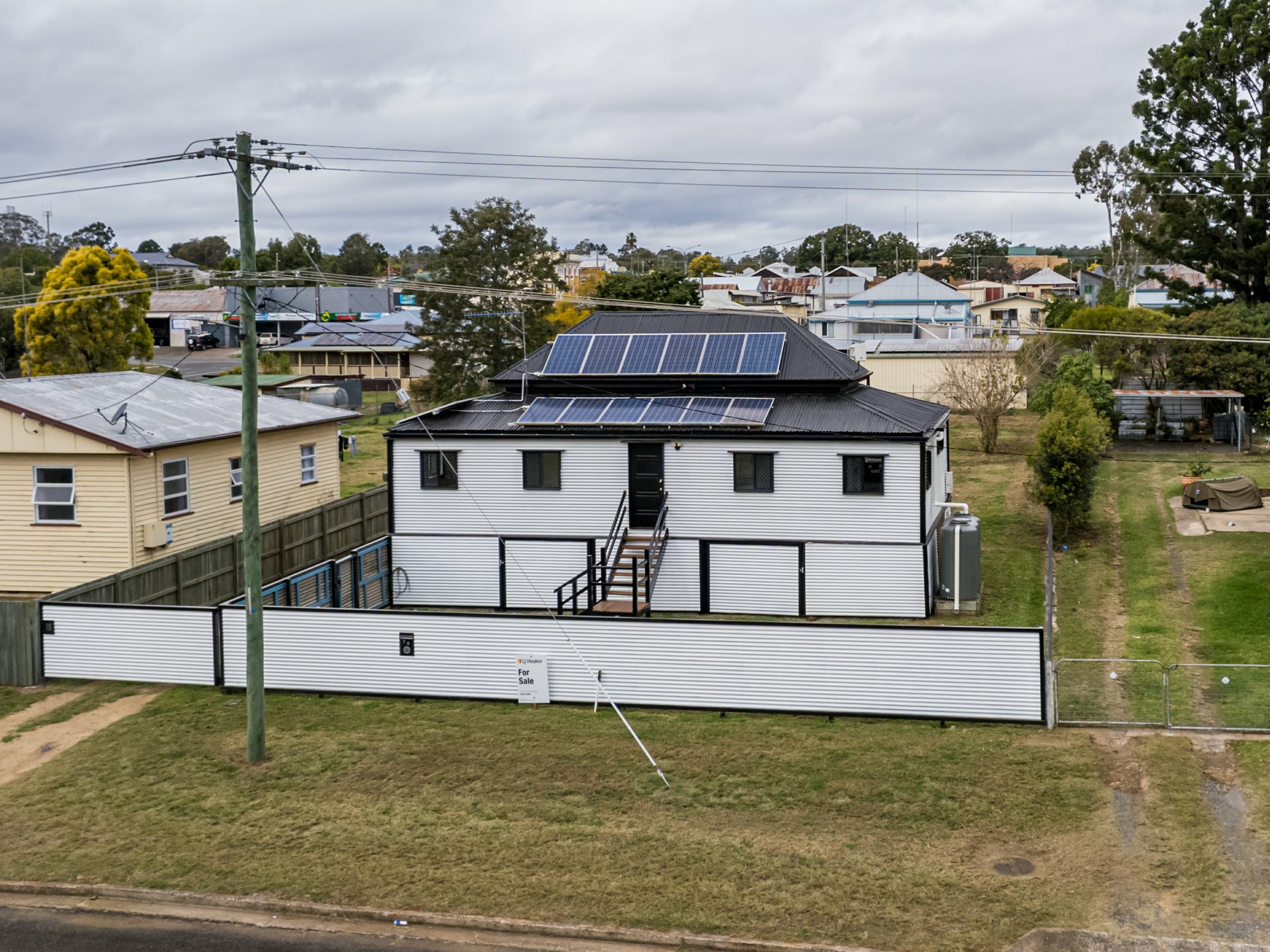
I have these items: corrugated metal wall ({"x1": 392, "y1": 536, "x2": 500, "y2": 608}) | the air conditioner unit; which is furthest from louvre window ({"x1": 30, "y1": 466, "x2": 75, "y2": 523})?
corrugated metal wall ({"x1": 392, "y1": 536, "x2": 500, "y2": 608})

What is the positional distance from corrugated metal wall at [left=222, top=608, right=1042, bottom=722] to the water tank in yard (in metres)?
8.52

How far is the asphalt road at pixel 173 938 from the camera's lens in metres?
13.7

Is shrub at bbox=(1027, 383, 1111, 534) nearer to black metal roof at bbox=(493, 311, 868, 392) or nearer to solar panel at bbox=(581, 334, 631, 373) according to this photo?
black metal roof at bbox=(493, 311, 868, 392)

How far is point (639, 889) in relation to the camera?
14.5 metres

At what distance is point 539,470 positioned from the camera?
29797mm

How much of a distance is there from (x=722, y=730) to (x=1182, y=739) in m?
6.93

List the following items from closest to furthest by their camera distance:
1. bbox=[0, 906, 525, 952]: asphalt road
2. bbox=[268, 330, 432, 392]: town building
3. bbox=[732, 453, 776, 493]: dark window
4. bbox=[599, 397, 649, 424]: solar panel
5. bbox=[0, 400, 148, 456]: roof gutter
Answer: bbox=[0, 906, 525, 952]: asphalt road < bbox=[0, 400, 148, 456]: roof gutter < bbox=[732, 453, 776, 493]: dark window < bbox=[599, 397, 649, 424]: solar panel < bbox=[268, 330, 432, 392]: town building

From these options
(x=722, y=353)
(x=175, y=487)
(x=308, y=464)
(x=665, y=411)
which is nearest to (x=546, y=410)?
(x=665, y=411)

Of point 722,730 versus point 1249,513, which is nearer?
point 722,730

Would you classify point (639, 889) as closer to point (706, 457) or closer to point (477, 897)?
point (477, 897)

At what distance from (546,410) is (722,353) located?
15.5ft

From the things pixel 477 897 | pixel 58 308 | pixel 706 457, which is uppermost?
pixel 58 308

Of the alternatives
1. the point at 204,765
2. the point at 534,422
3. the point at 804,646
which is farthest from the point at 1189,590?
the point at 204,765

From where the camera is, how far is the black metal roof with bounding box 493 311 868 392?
3053cm
